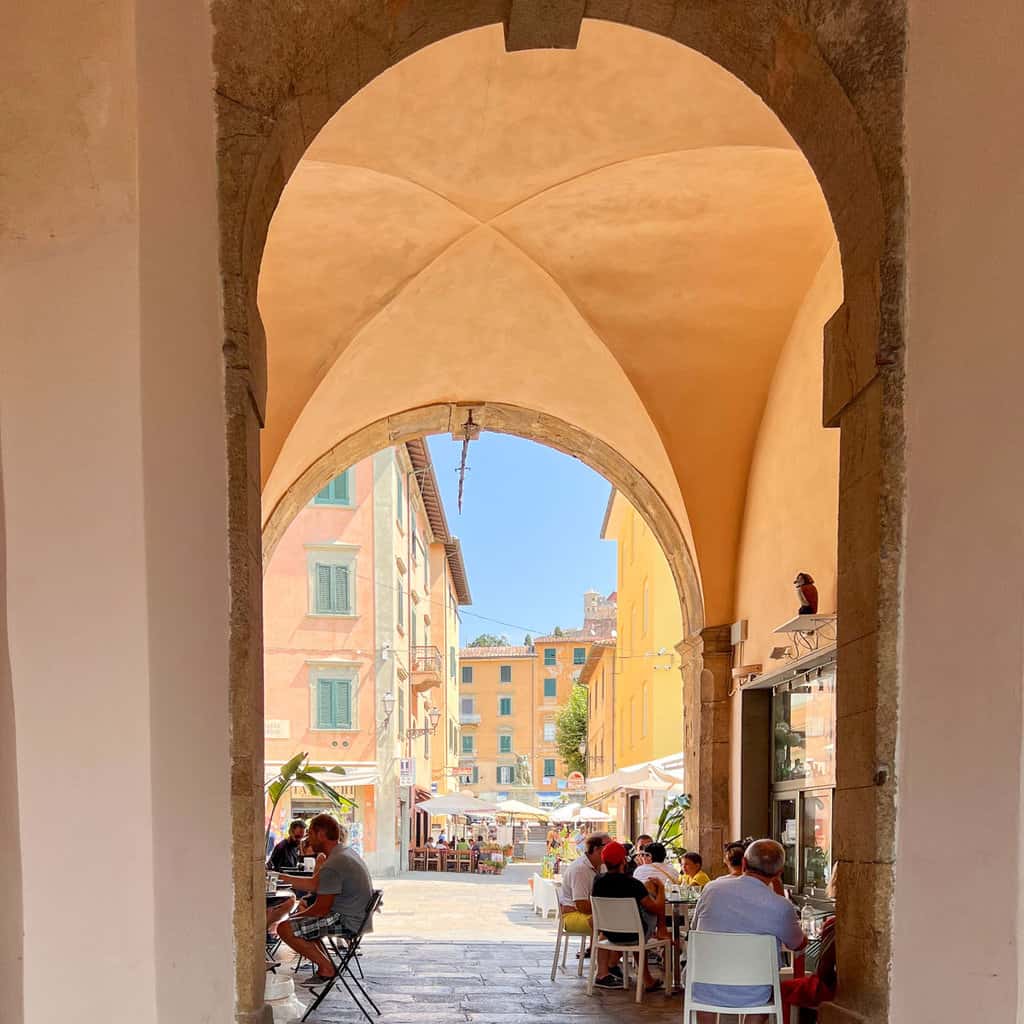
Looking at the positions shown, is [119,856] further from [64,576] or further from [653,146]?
[653,146]

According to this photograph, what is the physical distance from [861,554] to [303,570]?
67.1 ft

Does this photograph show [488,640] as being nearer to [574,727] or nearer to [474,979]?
→ [574,727]

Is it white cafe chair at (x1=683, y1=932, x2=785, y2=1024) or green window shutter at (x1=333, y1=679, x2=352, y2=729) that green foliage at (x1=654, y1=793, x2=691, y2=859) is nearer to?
white cafe chair at (x1=683, y1=932, x2=785, y2=1024)

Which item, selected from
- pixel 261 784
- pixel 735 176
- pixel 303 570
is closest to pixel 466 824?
pixel 303 570

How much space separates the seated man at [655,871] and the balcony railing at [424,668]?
19373mm

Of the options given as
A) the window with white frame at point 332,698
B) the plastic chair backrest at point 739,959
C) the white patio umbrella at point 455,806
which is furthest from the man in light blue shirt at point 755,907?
the white patio umbrella at point 455,806

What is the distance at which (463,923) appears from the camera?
1323 centimetres

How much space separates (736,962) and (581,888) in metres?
3.48

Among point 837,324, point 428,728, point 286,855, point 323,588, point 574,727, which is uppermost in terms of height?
point 837,324

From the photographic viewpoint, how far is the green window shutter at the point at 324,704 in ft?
75.3

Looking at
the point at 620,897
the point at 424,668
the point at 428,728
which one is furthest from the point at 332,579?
the point at 620,897

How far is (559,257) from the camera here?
358 inches

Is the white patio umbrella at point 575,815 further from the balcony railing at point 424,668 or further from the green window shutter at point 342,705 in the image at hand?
the balcony railing at point 424,668

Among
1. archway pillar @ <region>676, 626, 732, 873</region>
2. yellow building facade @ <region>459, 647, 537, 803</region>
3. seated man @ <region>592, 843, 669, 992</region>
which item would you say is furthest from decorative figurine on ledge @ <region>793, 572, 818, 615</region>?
yellow building facade @ <region>459, 647, 537, 803</region>
